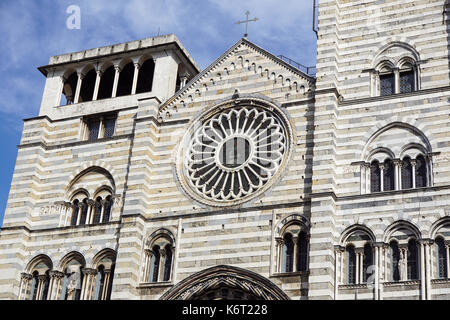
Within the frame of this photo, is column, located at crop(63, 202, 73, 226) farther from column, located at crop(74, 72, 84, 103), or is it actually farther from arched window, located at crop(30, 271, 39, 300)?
column, located at crop(74, 72, 84, 103)

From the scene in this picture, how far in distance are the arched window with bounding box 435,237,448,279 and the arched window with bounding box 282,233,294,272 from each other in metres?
4.10

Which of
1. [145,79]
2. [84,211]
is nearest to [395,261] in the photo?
[84,211]

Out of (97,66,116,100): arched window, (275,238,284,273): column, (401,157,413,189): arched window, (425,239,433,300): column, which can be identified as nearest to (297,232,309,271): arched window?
(275,238,284,273): column

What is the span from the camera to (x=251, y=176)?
26.8 meters

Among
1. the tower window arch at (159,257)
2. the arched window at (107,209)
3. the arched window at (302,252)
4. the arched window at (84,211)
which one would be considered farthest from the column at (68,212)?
the arched window at (302,252)

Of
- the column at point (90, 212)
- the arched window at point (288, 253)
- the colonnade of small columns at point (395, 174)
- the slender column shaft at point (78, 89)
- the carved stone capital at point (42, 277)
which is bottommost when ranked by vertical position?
the carved stone capital at point (42, 277)

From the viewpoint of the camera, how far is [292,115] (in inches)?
1065

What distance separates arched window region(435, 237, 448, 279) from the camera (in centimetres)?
2317

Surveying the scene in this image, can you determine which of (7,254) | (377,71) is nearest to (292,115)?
(377,71)

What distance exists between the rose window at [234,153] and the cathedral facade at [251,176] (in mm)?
46

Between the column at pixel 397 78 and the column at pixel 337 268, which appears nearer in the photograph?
the column at pixel 337 268

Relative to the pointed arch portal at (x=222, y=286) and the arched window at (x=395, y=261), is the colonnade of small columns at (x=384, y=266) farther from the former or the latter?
the pointed arch portal at (x=222, y=286)

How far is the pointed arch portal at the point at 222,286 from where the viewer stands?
80.5ft
